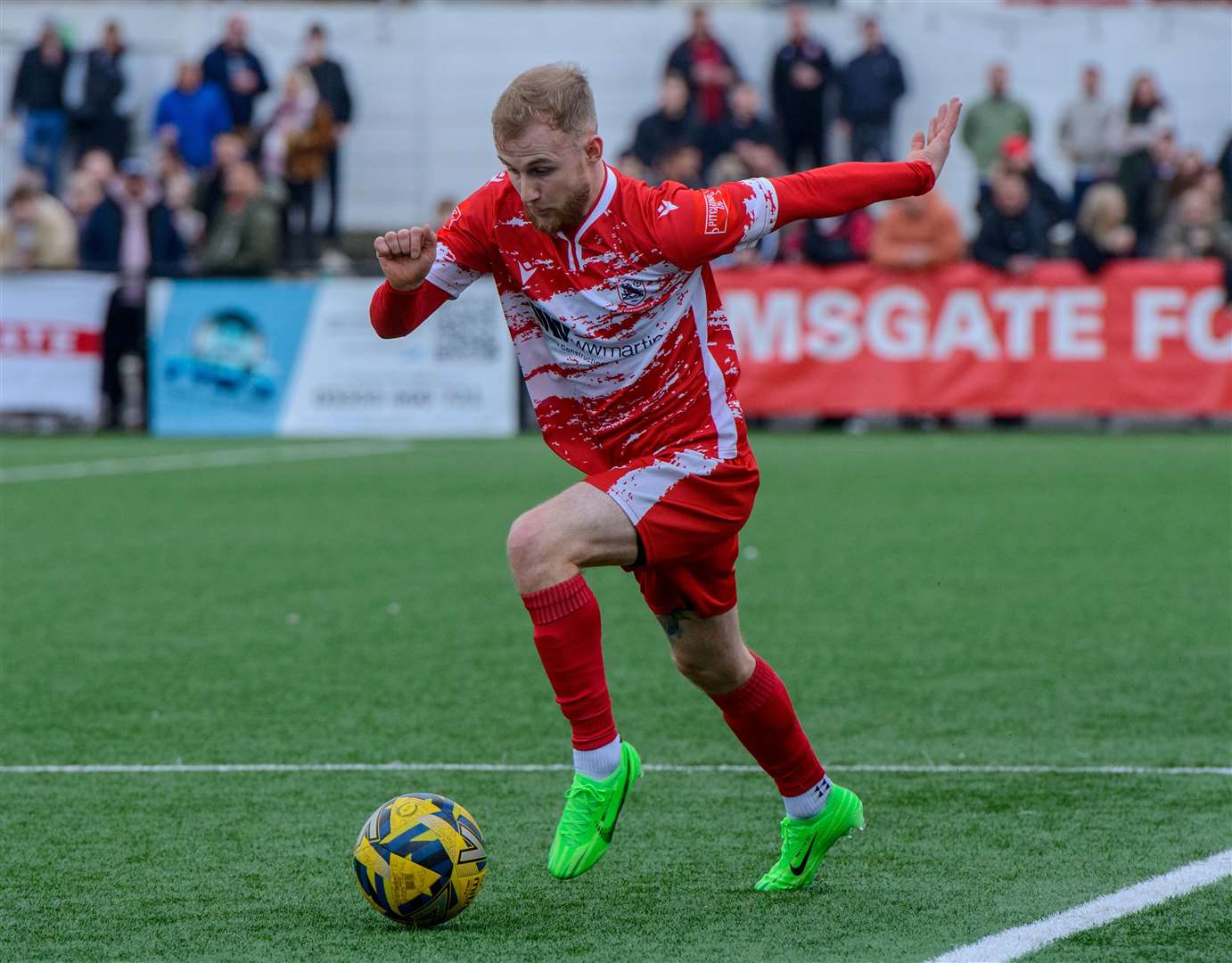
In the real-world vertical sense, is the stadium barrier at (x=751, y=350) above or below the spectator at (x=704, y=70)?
below

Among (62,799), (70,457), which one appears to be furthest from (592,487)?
(70,457)

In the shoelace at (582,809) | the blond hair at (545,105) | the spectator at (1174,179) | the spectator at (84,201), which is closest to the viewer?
the blond hair at (545,105)

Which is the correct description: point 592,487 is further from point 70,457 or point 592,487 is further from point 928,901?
point 70,457

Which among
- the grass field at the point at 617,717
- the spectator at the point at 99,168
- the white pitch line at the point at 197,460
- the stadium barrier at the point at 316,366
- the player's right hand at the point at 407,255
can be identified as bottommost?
the white pitch line at the point at 197,460

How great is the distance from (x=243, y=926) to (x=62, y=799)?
1.47 m

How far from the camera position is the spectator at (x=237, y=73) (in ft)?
67.9

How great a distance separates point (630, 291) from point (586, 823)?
1203mm

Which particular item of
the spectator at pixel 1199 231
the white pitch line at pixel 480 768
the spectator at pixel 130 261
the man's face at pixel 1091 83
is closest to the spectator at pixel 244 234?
the spectator at pixel 130 261

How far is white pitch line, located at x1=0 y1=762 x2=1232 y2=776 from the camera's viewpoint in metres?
6.12

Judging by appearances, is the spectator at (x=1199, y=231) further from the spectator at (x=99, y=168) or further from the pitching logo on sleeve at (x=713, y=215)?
the pitching logo on sleeve at (x=713, y=215)

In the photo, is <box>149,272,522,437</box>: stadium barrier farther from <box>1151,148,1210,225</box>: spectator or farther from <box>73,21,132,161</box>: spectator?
<box>1151,148,1210,225</box>: spectator

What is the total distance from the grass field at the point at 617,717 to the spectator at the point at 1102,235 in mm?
4850

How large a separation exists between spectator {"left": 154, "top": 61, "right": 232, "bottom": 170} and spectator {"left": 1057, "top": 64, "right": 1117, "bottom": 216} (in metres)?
8.22

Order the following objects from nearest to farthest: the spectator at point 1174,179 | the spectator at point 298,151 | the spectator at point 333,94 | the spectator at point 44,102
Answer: the spectator at point 1174,179
the spectator at point 298,151
the spectator at point 333,94
the spectator at point 44,102
